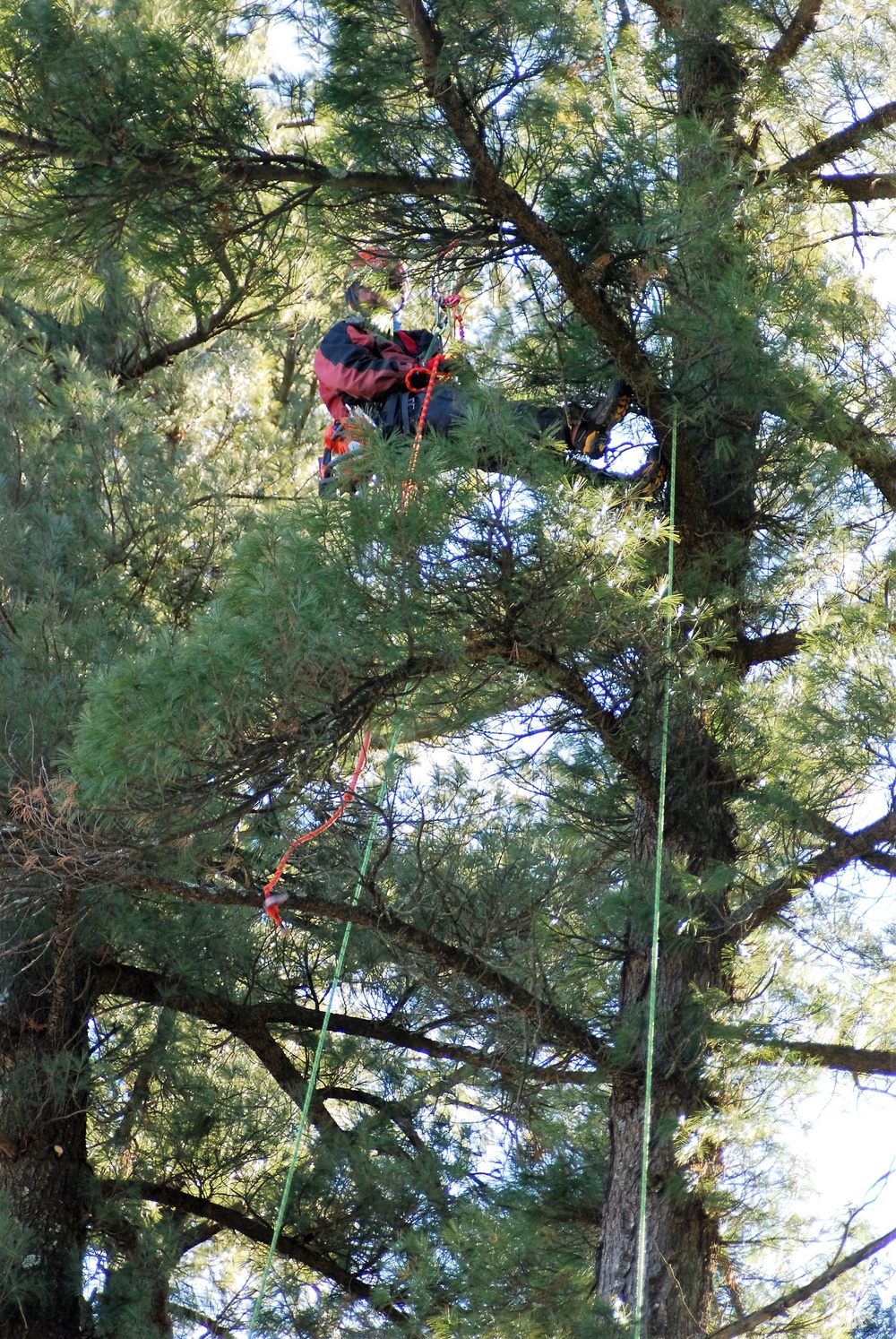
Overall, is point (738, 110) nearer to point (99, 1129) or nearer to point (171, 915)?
point (171, 915)

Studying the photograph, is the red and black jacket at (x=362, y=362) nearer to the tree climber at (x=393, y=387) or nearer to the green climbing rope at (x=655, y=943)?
the tree climber at (x=393, y=387)

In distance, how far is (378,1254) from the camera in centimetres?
598

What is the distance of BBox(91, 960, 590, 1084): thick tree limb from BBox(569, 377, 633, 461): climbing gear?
2.61 meters

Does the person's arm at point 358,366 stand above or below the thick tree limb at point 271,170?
below

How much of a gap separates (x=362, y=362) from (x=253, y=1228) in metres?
3.48

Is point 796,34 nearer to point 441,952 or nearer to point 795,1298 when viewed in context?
point 441,952

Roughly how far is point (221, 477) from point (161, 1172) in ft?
9.18

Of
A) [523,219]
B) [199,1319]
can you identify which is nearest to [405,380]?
[523,219]

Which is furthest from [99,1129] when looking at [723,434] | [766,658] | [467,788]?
[723,434]

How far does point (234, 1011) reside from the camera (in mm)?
5949

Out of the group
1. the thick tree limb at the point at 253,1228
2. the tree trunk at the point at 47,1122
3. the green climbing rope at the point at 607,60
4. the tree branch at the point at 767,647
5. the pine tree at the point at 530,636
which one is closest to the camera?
the pine tree at the point at 530,636

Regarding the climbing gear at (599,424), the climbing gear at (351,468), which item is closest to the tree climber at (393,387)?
the climbing gear at (599,424)

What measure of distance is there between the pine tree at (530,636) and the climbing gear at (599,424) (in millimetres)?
89

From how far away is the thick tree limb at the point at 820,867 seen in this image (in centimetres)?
380
